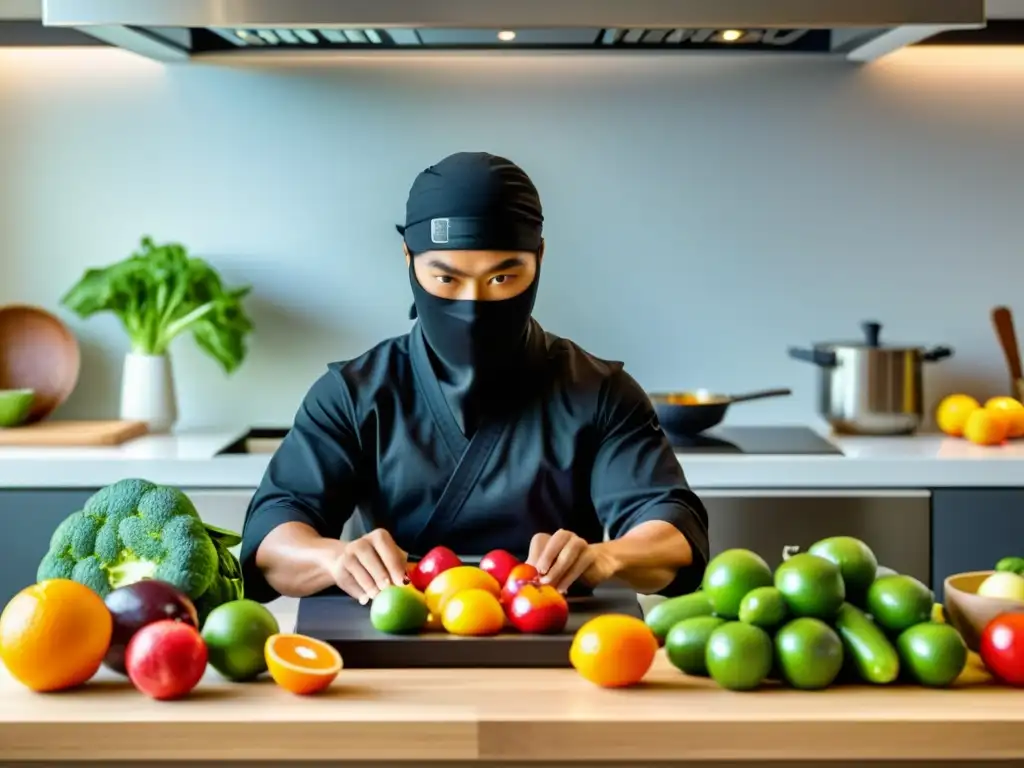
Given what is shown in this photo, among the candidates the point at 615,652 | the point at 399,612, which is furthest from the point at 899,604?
the point at 399,612

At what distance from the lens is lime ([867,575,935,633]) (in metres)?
1.50

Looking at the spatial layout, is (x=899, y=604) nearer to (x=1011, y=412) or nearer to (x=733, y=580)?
(x=733, y=580)

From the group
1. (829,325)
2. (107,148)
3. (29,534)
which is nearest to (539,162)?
(829,325)

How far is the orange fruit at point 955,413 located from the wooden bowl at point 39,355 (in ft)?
6.96

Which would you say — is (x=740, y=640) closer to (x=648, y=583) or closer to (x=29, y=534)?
(x=648, y=583)

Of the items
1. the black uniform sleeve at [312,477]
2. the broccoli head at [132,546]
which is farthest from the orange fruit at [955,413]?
the broccoli head at [132,546]

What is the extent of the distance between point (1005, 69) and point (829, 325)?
772mm

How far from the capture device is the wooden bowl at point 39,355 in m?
3.40

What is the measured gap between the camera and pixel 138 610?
1.51 meters

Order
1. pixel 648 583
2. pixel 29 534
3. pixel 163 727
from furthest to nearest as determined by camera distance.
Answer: pixel 29 534
pixel 648 583
pixel 163 727

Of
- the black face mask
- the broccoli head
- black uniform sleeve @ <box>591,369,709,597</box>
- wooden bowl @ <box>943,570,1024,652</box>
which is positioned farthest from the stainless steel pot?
the broccoli head

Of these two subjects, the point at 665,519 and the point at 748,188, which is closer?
the point at 665,519

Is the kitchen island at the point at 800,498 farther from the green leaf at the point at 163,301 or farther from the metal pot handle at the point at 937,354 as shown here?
the green leaf at the point at 163,301

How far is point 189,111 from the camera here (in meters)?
3.49
